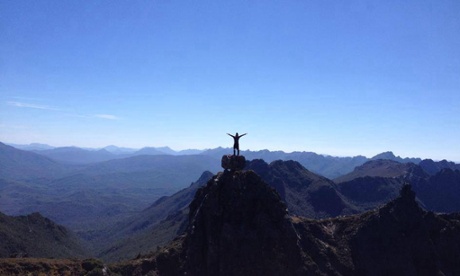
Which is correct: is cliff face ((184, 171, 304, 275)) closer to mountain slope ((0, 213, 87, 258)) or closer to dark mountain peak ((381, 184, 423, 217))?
dark mountain peak ((381, 184, 423, 217))

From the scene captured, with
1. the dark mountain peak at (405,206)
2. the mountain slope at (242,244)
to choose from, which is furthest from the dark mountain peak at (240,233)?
the dark mountain peak at (405,206)

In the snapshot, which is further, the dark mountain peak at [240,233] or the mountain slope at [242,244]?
the mountain slope at [242,244]

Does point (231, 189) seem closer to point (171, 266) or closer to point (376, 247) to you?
point (171, 266)

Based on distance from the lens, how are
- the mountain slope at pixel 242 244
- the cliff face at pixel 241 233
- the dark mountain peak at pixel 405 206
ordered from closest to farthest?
the cliff face at pixel 241 233 < the mountain slope at pixel 242 244 < the dark mountain peak at pixel 405 206

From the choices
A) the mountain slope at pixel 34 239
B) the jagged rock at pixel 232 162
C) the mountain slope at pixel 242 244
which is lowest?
the mountain slope at pixel 34 239

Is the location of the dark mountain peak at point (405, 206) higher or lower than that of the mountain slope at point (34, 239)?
higher

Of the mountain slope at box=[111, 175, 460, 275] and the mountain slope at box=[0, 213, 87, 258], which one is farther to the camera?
the mountain slope at box=[0, 213, 87, 258]

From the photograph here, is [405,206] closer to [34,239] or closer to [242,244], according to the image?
[242,244]

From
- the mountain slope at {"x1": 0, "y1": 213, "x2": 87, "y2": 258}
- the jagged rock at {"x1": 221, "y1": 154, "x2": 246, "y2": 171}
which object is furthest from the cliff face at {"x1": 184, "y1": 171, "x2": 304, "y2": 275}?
the mountain slope at {"x1": 0, "y1": 213, "x2": 87, "y2": 258}

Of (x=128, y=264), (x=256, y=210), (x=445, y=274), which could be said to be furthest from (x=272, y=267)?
(x=445, y=274)

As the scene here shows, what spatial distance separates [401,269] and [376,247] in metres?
6.83

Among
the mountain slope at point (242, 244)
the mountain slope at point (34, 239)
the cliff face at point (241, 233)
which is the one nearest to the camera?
the cliff face at point (241, 233)

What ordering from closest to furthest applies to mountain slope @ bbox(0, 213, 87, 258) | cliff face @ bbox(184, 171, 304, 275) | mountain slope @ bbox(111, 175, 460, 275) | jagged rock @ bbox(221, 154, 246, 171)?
cliff face @ bbox(184, 171, 304, 275) < mountain slope @ bbox(111, 175, 460, 275) < jagged rock @ bbox(221, 154, 246, 171) < mountain slope @ bbox(0, 213, 87, 258)

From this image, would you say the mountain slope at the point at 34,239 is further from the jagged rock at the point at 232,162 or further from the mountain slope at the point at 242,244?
the jagged rock at the point at 232,162
